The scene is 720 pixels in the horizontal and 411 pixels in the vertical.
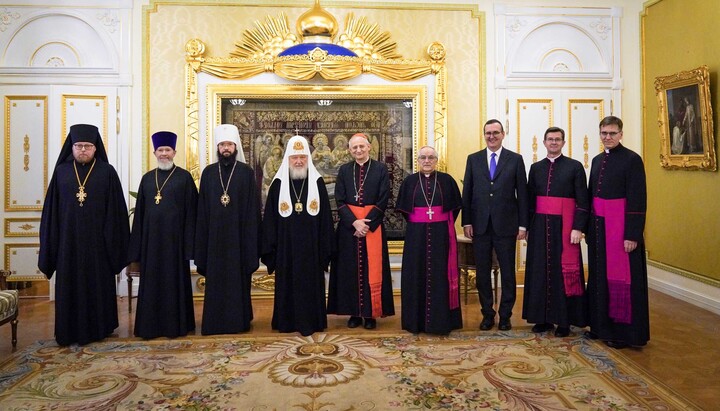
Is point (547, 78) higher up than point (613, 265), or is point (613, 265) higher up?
point (547, 78)

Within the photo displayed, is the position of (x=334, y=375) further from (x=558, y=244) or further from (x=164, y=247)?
(x=558, y=244)

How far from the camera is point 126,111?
628 centimetres

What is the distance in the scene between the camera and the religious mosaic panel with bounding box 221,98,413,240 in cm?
639

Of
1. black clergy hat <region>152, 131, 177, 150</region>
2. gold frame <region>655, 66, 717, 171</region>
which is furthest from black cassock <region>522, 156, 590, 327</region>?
black clergy hat <region>152, 131, 177, 150</region>

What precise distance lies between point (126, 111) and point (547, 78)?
497 centimetres

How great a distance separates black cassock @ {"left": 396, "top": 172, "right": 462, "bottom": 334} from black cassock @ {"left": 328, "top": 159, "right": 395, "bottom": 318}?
0.24 metres

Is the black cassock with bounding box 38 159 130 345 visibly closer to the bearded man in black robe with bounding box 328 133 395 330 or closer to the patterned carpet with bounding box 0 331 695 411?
the patterned carpet with bounding box 0 331 695 411

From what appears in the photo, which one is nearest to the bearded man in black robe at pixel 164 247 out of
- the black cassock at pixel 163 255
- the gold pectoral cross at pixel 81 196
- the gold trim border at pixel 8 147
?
the black cassock at pixel 163 255

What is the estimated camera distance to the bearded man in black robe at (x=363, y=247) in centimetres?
488

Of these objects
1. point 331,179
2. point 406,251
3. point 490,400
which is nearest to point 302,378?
point 490,400

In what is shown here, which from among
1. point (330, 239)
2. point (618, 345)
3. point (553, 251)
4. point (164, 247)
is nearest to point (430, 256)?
point (330, 239)

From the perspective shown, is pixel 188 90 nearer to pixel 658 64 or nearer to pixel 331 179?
pixel 331 179

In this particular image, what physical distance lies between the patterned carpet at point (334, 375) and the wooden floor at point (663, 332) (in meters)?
0.19

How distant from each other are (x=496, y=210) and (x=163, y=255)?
9.27 feet
